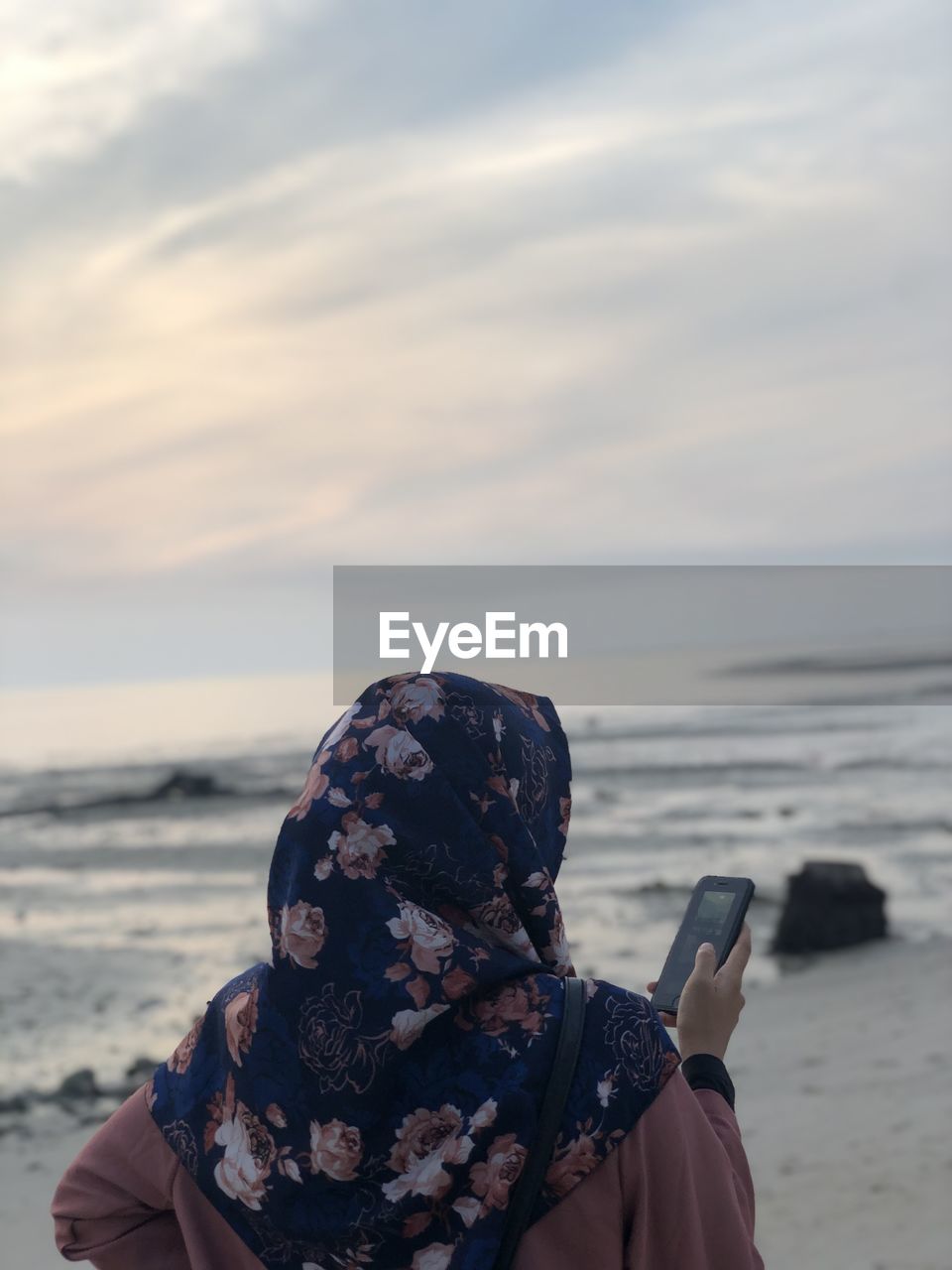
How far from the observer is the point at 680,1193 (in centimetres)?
139

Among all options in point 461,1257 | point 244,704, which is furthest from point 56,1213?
point 244,704

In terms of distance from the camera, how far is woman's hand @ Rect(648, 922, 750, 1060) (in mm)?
1602

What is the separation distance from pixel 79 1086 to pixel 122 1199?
6.02 metres

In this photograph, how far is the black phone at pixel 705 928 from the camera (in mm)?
1705

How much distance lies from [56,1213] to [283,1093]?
0.37 metres

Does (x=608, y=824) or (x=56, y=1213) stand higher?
(x=56, y=1213)

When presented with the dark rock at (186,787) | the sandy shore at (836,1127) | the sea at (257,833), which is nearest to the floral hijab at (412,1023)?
the sandy shore at (836,1127)

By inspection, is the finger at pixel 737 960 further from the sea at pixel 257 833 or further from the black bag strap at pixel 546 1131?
the sea at pixel 257 833

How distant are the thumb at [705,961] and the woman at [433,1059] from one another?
0.64 feet

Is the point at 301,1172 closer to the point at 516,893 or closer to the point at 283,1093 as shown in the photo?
the point at 283,1093

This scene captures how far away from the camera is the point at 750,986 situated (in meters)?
8.31

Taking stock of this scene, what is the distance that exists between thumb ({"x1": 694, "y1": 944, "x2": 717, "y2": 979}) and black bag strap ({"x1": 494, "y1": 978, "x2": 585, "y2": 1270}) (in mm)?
311

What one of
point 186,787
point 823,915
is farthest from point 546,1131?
point 186,787

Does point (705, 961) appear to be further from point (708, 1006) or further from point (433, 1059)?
point (433, 1059)
